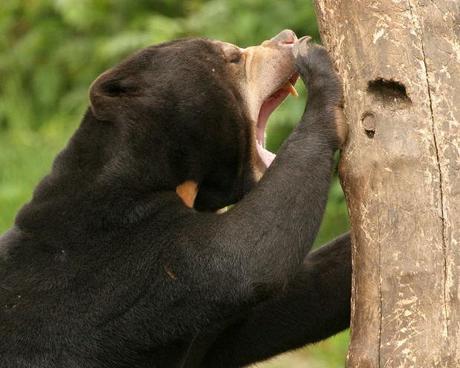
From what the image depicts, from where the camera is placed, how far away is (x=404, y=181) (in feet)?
13.1

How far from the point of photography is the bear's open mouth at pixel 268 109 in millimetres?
5008

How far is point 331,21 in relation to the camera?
13.9 ft

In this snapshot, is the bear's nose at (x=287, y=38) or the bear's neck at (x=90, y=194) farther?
the bear's nose at (x=287, y=38)

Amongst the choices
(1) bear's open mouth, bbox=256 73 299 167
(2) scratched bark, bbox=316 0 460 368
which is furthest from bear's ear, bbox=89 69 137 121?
(2) scratched bark, bbox=316 0 460 368

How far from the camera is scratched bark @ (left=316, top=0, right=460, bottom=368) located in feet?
12.9

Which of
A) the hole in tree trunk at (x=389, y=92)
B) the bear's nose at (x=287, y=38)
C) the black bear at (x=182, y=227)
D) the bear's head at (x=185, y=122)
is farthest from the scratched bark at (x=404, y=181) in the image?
the bear's head at (x=185, y=122)

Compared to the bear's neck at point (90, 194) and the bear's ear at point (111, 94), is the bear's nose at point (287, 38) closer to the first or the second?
the bear's ear at point (111, 94)

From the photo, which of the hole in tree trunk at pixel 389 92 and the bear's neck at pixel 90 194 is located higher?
the hole in tree trunk at pixel 389 92

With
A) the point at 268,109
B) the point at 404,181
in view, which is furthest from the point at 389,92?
the point at 268,109

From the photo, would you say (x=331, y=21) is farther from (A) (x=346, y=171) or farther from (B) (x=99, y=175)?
(B) (x=99, y=175)

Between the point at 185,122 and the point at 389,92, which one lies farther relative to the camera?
the point at 185,122

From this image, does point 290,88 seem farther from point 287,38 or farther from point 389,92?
point 389,92

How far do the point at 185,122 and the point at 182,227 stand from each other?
0.53 metres

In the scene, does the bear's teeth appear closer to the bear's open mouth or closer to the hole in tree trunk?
the bear's open mouth
